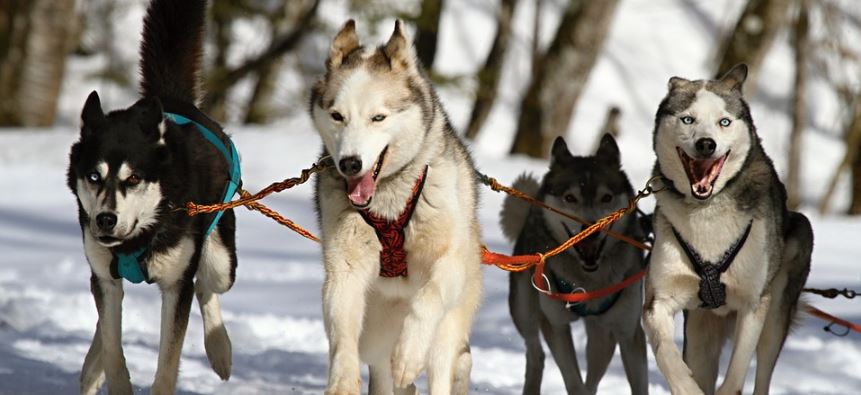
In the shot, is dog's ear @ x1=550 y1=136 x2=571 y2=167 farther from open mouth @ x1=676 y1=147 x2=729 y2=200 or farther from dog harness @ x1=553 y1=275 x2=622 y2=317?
open mouth @ x1=676 y1=147 x2=729 y2=200

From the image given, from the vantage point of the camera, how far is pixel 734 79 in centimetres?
493

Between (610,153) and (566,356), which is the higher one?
(610,153)

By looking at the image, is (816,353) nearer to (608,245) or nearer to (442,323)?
(608,245)

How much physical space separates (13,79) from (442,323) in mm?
15945

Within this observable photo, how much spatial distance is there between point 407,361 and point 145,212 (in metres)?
1.24

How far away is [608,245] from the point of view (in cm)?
618

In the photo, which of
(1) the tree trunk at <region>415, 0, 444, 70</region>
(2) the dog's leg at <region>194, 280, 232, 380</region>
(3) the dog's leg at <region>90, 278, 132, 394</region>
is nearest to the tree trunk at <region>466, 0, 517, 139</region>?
(1) the tree trunk at <region>415, 0, 444, 70</region>

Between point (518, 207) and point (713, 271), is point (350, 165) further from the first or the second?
point (518, 207)

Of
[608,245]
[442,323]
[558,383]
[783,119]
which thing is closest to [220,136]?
[442,323]

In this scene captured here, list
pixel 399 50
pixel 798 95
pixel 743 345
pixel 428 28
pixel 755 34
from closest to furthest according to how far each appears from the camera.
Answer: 1. pixel 399 50
2. pixel 743 345
3. pixel 755 34
4. pixel 428 28
5. pixel 798 95

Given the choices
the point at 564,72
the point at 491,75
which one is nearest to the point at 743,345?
the point at 564,72

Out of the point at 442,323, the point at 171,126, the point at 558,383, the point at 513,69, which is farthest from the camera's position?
the point at 513,69

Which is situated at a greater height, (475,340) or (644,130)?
(644,130)

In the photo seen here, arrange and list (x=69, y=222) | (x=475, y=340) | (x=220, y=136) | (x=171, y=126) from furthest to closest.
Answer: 1. (x=69, y=222)
2. (x=475, y=340)
3. (x=220, y=136)
4. (x=171, y=126)
